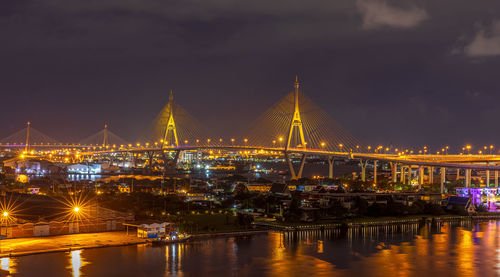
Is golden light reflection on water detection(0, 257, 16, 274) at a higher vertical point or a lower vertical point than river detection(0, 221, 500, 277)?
higher

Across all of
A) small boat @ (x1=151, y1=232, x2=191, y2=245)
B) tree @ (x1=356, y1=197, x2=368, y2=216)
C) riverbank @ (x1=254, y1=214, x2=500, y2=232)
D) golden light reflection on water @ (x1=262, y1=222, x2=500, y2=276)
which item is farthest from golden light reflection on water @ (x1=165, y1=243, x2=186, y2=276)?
tree @ (x1=356, y1=197, x2=368, y2=216)

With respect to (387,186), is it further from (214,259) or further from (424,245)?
(214,259)

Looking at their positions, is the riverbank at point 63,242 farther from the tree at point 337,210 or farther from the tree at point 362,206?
the tree at point 362,206

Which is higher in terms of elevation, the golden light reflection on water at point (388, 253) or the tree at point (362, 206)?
the tree at point (362, 206)

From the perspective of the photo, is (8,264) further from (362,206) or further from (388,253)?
Result: (362,206)

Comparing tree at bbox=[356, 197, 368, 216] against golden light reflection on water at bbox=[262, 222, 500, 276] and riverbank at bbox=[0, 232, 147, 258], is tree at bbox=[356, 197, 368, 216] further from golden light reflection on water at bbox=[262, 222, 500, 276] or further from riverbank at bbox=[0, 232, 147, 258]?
riverbank at bbox=[0, 232, 147, 258]

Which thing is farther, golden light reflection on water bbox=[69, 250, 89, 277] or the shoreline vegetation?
the shoreline vegetation

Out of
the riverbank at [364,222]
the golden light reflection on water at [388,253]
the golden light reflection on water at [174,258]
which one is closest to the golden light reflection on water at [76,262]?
the golden light reflection on water at [174,258]

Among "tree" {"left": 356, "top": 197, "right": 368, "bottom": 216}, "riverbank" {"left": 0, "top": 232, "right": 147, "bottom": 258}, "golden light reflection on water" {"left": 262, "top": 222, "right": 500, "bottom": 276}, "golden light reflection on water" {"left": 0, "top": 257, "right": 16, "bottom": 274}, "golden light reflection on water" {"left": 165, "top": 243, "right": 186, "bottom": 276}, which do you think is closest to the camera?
"golden light reflection on water" {"left": 0, "top": 257, "right": 16, "bottom": 274}

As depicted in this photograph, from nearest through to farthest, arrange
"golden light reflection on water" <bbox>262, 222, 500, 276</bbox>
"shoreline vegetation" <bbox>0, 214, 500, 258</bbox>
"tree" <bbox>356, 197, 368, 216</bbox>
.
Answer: "golden light reflection on water" <bbox>262, 222, 500, 276</bbox> → "shoreline vegetation" <bbox>0, 214, 500, 258</bbox> → "tree" <bbox>356, 197, 368, 216</bbox>
